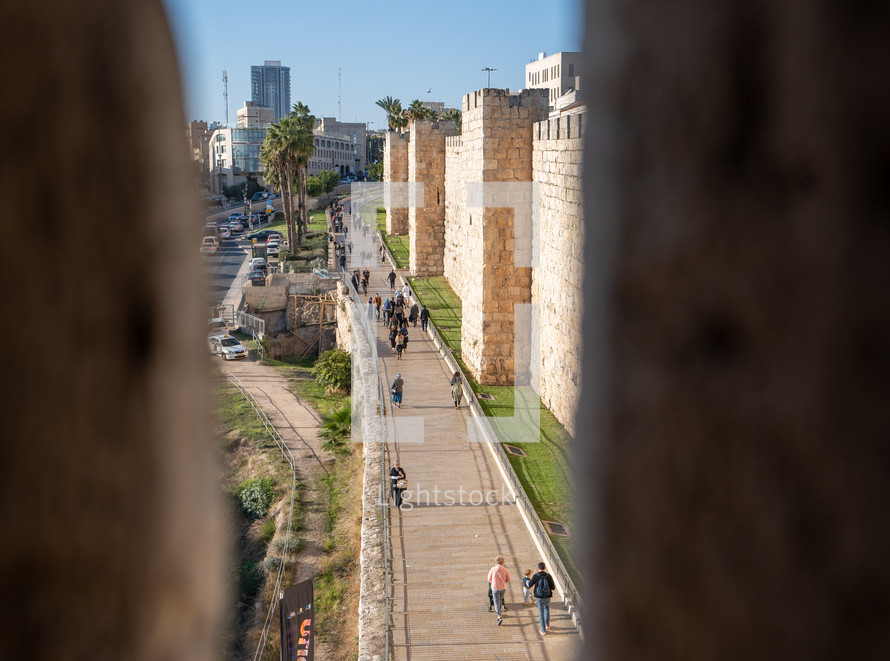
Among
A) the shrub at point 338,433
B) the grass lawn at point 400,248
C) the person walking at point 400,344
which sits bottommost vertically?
the shrub at point 338,433

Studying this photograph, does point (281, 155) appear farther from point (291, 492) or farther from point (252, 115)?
point (252, 115)

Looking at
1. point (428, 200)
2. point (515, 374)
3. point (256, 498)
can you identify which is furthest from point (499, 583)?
point (428, 200)

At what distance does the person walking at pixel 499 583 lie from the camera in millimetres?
8914

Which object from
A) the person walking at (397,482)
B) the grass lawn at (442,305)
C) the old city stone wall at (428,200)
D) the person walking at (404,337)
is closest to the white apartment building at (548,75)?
the old city stone wall at (428,200)

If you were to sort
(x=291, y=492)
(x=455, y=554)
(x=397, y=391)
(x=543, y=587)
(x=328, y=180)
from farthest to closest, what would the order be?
(x=328, y=180) < (x=291, y=492) < (x=397, y=391) < (x=455, y=554) < (x=543, y=587)

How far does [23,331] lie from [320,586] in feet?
44.9

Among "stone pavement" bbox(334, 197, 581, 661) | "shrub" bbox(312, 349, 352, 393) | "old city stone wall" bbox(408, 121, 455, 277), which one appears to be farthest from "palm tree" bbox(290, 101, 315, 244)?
"stone pavement" bbox(334, 197, 581, 661)

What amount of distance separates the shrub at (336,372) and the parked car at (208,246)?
2391cm

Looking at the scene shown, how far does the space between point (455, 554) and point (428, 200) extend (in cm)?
2019

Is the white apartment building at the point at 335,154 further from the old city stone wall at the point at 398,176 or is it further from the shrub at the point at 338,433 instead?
the shrub at the point at 338,433

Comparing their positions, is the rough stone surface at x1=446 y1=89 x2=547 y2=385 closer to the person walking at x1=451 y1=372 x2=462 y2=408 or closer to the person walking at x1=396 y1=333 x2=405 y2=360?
the person walking at x1=451 y1=372 x2=462 y2=408

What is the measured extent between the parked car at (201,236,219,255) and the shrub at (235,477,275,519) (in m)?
18.1

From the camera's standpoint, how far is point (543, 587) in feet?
28.2

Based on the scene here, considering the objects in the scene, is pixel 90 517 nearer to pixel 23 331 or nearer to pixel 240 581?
pixel 23 331
